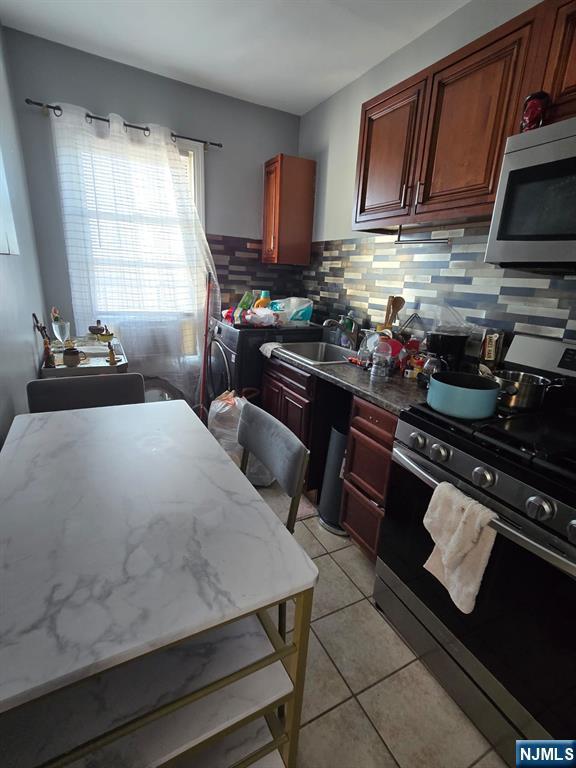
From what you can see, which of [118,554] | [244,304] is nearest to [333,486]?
[118,554]

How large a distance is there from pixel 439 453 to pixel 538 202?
2.90 ft

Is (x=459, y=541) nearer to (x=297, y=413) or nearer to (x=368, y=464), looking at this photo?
(x=368, y=464)

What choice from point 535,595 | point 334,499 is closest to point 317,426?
point 334,499

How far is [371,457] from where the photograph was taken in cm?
160

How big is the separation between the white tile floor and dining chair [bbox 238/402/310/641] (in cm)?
26

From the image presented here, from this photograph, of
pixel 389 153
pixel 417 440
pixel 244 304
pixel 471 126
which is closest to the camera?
pixel 417 440

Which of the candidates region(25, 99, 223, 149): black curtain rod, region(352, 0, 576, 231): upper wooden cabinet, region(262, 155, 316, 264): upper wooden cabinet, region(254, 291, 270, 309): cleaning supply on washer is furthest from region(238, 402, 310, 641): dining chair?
region(25, 99, 223, 149): black curtain rod

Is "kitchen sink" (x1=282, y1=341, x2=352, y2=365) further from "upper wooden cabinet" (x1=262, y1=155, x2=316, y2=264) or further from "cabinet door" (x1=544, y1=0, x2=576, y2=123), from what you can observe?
"cabinet door" (x1=544, y1=0, x2=576, y2=123)

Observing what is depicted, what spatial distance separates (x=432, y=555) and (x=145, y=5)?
9.40 feet

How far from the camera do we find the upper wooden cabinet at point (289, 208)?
2.81 metres

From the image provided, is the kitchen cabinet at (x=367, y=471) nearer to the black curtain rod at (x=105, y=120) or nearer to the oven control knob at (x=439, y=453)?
the oven control knob at (x=439, y=453)

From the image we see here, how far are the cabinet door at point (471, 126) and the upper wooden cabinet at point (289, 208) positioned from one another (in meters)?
1.42

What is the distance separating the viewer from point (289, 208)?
2.86 m

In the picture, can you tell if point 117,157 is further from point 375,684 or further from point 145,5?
point 375,684
